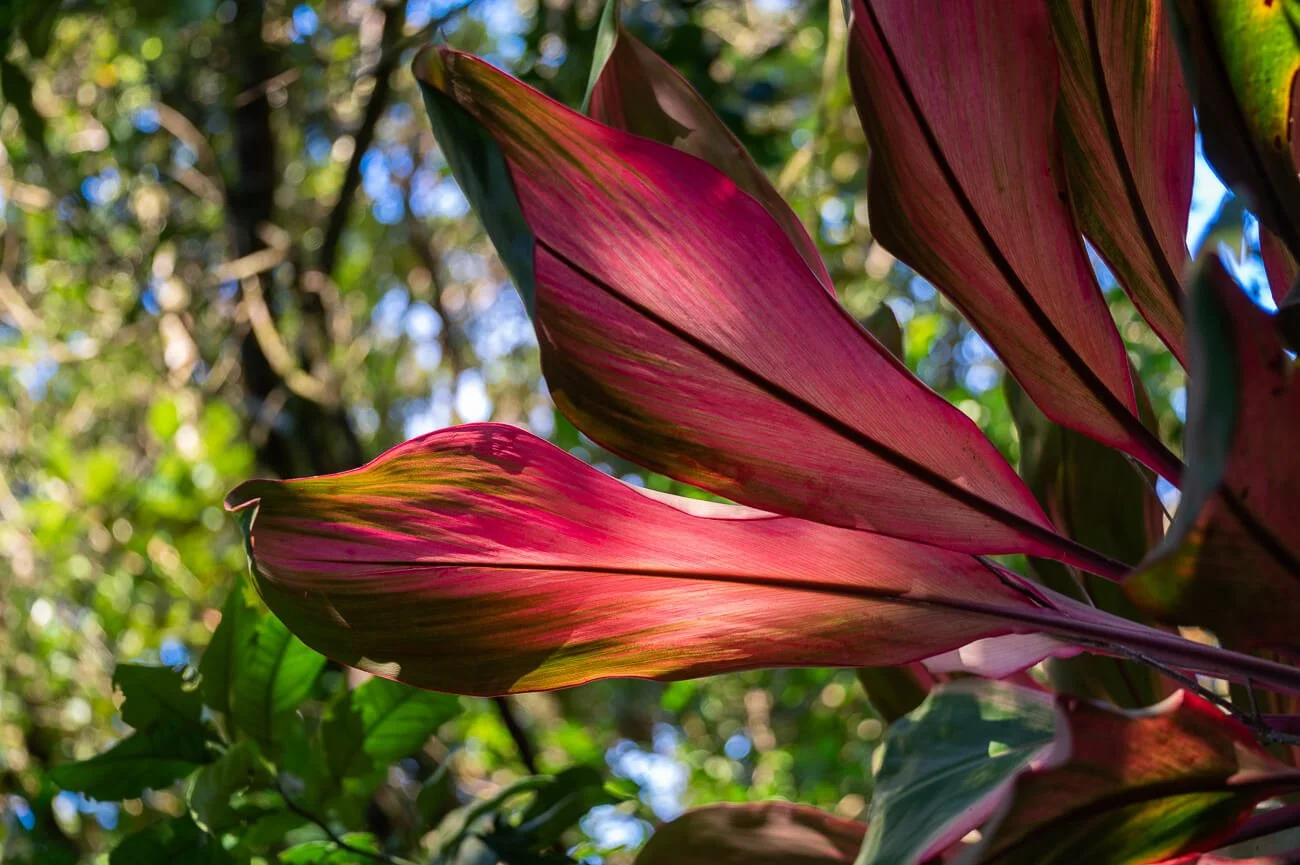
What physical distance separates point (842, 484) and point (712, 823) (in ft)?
0.80

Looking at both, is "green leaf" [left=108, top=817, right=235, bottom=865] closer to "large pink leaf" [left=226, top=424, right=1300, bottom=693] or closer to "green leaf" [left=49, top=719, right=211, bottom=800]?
"green leaf" [left=49, top=719, right=211, bottom=800]

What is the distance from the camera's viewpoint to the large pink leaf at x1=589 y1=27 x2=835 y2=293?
0.55 meters

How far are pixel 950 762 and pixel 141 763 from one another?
0.45 meters

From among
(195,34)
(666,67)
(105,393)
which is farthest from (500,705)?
(105,393)

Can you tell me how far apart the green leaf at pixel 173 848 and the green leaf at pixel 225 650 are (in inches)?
3.1

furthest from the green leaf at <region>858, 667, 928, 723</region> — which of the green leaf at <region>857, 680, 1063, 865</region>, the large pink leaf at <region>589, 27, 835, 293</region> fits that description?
the large pink leaf at <region>589, 27, 835, 293</region>

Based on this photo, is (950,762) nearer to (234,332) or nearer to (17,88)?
(17,88)

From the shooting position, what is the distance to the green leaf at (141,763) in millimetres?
592

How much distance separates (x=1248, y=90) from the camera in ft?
1.21

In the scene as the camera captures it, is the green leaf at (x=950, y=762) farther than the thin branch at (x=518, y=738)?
No

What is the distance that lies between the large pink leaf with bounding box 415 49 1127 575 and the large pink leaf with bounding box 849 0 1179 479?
0.05 m

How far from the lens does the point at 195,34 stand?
2305 millimetres

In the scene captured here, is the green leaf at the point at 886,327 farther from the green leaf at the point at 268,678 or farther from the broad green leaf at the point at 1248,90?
the green leaf at the point at 268,678

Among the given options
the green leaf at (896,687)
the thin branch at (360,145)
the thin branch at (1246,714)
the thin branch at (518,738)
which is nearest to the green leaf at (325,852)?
the thin branch at (518,738)
